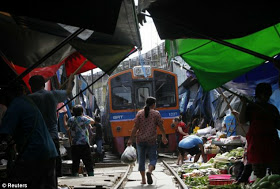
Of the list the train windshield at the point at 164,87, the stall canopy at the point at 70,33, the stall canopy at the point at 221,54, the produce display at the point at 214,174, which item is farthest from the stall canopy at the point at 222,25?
the train windshield at the point at 164,87

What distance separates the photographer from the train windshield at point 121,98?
17.8 metres

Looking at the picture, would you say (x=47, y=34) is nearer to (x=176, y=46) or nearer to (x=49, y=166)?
(x=176, y=46)

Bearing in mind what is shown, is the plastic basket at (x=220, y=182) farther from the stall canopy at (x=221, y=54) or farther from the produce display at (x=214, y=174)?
the stall canopy at (x=221, y=54)

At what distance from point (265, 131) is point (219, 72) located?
1288 mm

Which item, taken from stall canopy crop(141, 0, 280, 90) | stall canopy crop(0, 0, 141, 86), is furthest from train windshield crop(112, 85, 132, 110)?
stall canopy crop(141, 0, 280, 90)

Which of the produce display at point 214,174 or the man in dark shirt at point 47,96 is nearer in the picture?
the man in dark shirt at point 47,96

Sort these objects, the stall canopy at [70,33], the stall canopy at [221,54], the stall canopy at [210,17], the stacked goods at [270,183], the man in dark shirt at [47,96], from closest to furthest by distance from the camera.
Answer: the stall canopy at [70,33] → the stall canopy at [210,17] → the stacked goods at [270,183] → the man in dark shirt at [47,96] → the stall canopy at [221,54]

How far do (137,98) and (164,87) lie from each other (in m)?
1.19

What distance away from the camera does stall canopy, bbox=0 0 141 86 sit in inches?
165

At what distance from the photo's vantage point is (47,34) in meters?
6.14

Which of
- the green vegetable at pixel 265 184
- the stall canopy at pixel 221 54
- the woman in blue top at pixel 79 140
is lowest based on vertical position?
the green vegetable at pixel 265 184

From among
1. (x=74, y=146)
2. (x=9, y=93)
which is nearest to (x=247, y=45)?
(x=9, y=93)

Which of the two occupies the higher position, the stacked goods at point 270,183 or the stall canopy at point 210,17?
the stall canopy at point 210,17

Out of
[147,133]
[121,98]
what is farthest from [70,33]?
[121,98]
